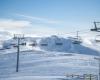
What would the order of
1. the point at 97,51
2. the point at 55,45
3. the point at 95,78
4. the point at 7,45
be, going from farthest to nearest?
the point at 7,45 < the point at 55,45 < the point at 97,51 < the point at 95,78

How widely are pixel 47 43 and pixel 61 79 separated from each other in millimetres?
79540

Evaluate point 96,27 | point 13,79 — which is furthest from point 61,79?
point 96,27

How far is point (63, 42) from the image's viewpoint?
375ft

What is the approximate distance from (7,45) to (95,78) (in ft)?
317

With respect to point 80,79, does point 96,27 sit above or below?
above

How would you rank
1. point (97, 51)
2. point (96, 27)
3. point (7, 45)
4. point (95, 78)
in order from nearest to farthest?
point (96, 27)
point (95, 78)
point (97, 51)
point (7, 45)

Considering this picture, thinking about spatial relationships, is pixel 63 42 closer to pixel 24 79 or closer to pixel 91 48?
pixel 91 48

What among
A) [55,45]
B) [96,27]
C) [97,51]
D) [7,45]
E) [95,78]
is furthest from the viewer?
[7,45]

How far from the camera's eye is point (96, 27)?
2286 cm

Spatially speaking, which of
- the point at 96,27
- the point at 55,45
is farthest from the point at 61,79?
the point at 55,45

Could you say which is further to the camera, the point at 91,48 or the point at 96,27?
the point at 91,48

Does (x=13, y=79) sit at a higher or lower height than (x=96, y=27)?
lower

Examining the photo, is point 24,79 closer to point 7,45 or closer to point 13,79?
point 13,79

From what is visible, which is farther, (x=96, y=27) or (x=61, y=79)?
(x=61, y=79)
